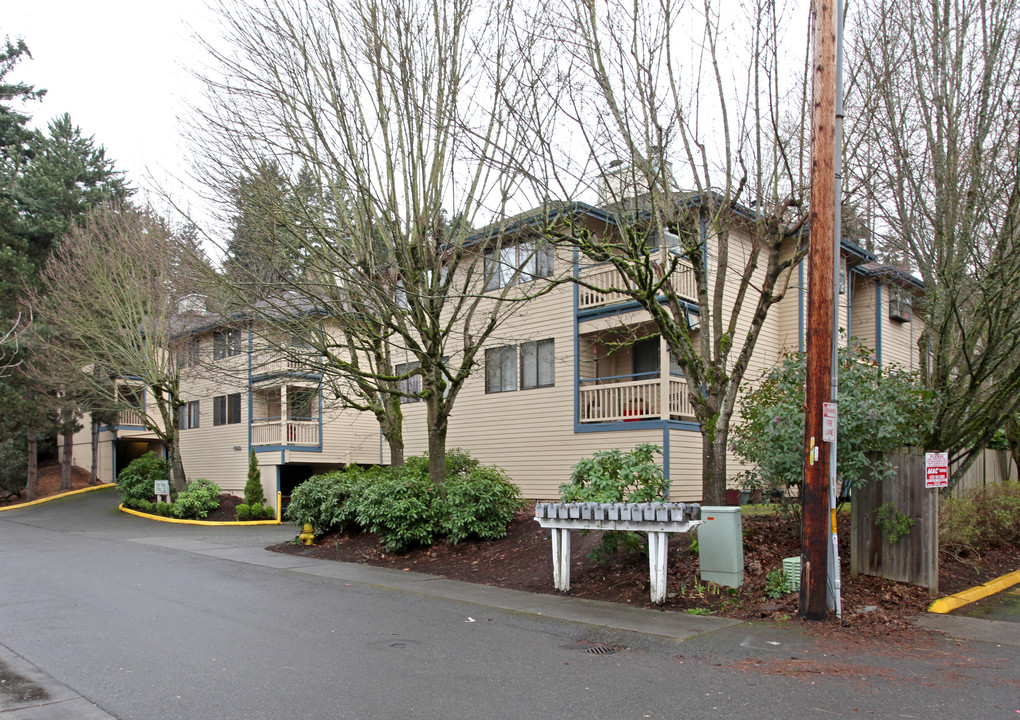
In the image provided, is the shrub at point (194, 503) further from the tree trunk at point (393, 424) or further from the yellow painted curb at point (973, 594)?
the yellow painted curb at point (973, 594)

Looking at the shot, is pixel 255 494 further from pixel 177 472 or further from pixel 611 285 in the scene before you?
pixel 611 285

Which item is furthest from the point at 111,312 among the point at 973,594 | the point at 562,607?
the point at 973,594

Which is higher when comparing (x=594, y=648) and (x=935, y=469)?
(x=935, y=469)

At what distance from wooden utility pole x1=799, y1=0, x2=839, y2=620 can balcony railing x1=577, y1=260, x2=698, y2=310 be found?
348 inches

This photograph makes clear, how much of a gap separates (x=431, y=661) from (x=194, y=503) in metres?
21.0

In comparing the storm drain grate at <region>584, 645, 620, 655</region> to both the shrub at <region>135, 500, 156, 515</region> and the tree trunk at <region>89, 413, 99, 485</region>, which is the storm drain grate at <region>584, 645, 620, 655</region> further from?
the tree trunk at <region>89, 413, 99, 485</region>

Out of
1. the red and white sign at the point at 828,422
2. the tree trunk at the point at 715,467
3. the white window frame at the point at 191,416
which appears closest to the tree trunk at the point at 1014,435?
the tree trunk at the point at 715,467

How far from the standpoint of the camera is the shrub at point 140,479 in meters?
28.7

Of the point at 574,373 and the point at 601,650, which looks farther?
the point at 574,373

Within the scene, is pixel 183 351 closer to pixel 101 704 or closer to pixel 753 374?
pixel 753 374

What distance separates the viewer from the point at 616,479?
10.6m

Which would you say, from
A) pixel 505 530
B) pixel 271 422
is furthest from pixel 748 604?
pixel 271 422

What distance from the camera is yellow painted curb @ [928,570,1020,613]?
9.02m

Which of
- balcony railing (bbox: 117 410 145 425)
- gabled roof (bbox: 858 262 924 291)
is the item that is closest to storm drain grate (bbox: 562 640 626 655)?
gabled roof (bbox: 858 262 924 291)
